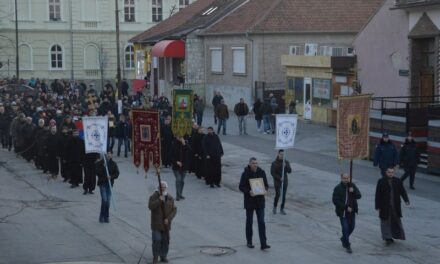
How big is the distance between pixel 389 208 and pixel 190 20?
41.1 meters

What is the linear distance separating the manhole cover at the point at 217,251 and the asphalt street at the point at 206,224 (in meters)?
0.02

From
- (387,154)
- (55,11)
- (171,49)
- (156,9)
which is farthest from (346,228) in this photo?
(156,9)

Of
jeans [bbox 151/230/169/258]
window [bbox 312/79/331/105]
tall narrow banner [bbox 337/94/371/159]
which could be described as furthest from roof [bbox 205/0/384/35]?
jeans [bbox 151/230/169/258]

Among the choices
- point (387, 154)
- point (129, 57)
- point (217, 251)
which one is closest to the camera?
point (217, 251)

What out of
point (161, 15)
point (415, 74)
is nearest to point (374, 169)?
point (415, 74)

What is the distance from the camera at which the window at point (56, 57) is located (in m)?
69.7

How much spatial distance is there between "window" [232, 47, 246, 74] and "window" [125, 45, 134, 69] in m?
25.6

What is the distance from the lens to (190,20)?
56.3 meters

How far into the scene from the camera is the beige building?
68.6 m

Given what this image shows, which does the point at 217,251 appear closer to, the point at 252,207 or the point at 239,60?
the point at 252,207

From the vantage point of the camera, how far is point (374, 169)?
88.4ft

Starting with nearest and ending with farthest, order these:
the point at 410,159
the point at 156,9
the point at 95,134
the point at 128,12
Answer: the point at 95,134, the point at 410,159, the point at 128,12, the point at 156,9

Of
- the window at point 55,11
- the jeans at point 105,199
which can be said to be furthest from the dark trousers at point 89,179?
the window at point 55,11

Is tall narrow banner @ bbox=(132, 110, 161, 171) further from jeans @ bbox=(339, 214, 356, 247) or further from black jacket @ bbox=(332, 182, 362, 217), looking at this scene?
jeans @ bbox=(339, 214, 356, 247)
